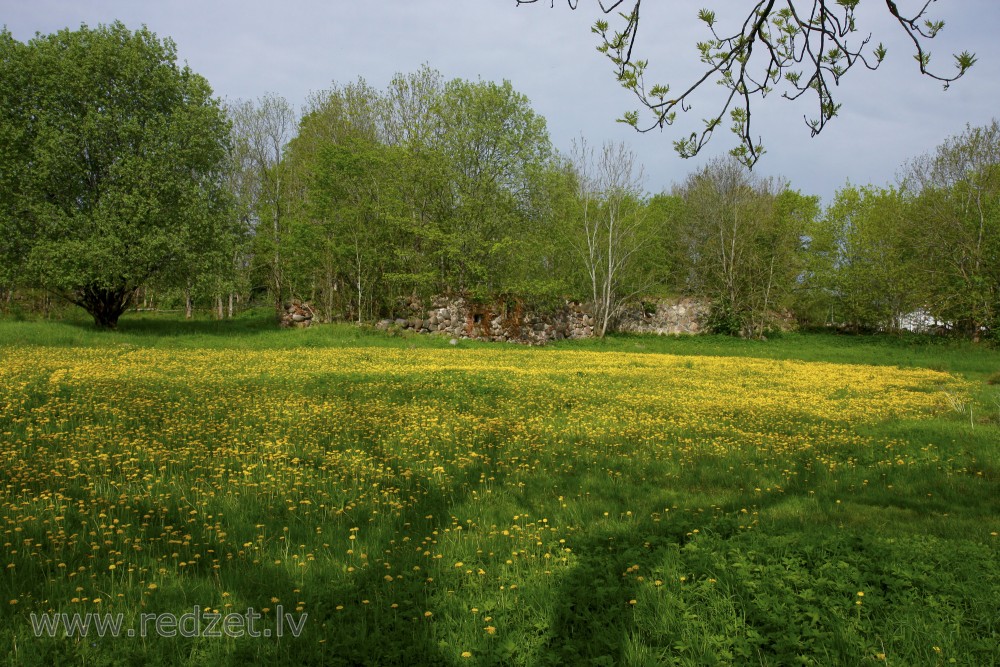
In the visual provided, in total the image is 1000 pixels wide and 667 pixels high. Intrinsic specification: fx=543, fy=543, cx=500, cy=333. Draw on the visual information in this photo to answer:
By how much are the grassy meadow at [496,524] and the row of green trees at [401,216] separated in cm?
1694

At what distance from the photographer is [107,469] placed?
7961 mm

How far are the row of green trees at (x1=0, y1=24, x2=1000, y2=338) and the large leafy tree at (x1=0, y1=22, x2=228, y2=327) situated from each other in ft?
0.38

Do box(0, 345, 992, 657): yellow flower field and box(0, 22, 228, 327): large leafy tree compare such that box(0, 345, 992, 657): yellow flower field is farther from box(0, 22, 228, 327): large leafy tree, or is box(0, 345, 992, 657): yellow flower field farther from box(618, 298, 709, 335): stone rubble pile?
box(618, 298, 709, 335): stone rubble pile

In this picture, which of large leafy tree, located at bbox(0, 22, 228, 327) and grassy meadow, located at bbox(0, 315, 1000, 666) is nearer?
grassy meadow, located at bbox(0, 315, 1000, 666)

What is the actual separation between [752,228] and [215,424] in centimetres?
4528

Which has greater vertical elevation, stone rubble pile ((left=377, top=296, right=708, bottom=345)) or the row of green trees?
the row of green trees

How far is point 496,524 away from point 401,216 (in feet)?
107

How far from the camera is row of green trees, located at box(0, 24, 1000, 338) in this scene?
89.2ft

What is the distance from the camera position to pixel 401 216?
36.9 meters

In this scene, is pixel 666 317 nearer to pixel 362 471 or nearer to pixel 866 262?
pixel 866 262

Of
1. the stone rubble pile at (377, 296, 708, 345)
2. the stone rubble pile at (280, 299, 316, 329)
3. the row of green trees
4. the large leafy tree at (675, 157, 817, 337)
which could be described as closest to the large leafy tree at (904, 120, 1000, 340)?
the row of green trees

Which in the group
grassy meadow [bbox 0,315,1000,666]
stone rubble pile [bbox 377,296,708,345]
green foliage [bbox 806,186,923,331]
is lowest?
grassy meadow [bbox 0,315,1000,666]

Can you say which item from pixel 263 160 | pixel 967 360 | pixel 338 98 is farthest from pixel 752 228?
pixel 263 160

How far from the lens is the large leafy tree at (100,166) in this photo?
86.6 ft
